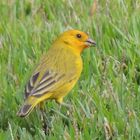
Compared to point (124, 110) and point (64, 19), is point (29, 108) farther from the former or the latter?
point (64, 19)

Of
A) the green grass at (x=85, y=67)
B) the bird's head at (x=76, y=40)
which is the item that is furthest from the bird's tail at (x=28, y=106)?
the bird's head at (x=76, y=40)

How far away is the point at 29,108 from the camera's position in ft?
19.8

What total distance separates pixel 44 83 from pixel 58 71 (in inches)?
10.3

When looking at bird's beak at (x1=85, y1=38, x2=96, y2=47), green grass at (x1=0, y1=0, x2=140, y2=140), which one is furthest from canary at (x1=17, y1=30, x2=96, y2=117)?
green grass at (x1=0, y1=0, x2=140, y2=140)

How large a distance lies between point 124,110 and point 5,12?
2.78 meters

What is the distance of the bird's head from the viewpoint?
23.2ft

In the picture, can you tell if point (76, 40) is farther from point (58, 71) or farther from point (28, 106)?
point (28, 106)

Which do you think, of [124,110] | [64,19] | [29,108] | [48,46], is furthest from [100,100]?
[64,19]

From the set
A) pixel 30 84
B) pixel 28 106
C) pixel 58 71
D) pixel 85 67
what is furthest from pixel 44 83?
pixel 85 67

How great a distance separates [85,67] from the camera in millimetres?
→ 7094

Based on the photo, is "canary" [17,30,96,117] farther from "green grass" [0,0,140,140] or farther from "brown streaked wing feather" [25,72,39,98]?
"green grass" [0,0,140,140]

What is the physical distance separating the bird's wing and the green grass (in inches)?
7.0

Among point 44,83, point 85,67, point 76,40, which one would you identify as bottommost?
point 85,67

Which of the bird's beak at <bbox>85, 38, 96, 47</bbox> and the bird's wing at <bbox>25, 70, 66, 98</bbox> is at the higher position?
the bird's beak at <bbox>85, 38, 96, 47</bbox>
